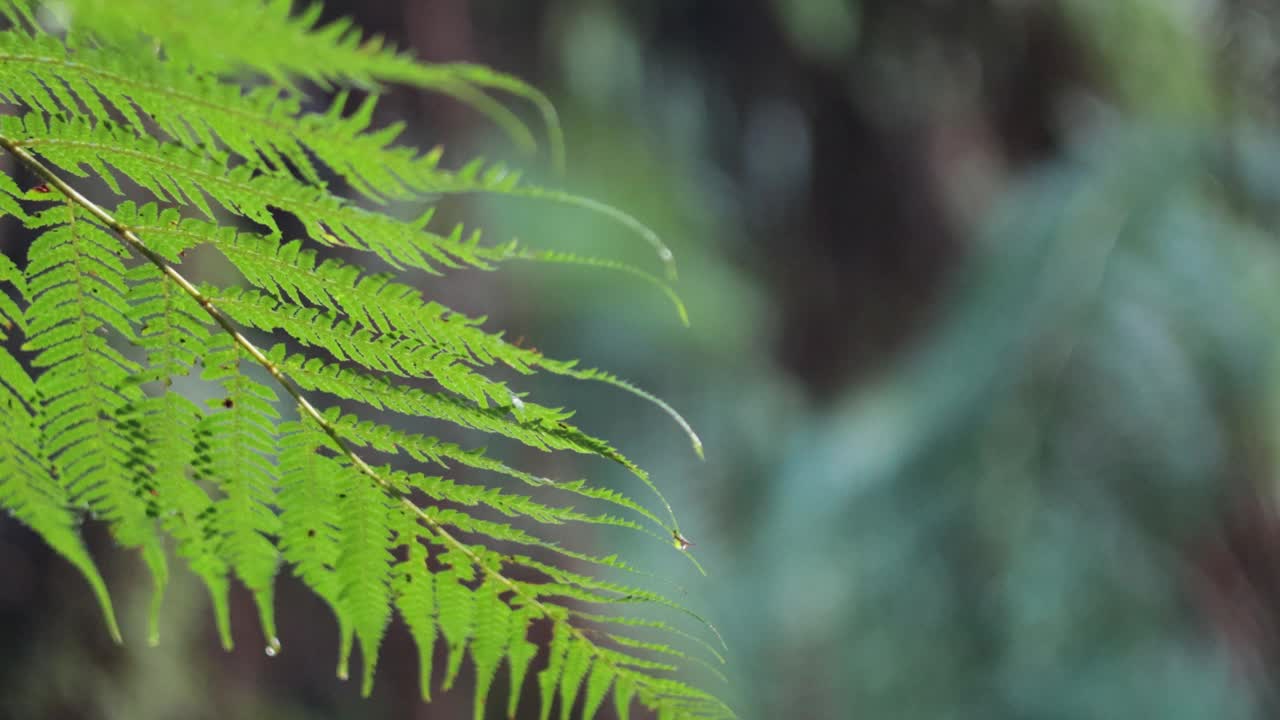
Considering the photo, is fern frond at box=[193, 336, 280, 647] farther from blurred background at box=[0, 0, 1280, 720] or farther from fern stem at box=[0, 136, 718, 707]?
blurred background at box=[0, 0, 1280, 720]

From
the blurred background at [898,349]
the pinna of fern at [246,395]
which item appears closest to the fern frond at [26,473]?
the pinna of fern at [246,395]

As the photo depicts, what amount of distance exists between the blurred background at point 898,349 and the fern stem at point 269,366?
55.4 inches

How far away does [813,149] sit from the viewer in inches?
106

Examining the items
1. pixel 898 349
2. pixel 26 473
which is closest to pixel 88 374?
pixel 26 473

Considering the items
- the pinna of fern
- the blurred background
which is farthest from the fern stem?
the blurred background

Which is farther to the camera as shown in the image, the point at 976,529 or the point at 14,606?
the point at 976,529

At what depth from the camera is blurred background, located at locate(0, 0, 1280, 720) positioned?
170 cm

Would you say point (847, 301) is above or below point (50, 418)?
above

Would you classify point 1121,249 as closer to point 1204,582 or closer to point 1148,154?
point 1148,154

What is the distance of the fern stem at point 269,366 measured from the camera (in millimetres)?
405

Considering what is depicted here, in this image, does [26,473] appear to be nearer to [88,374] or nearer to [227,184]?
[88,374]

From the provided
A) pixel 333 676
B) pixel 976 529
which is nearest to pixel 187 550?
pixel 976 529

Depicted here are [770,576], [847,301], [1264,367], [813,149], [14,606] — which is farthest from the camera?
[847,301]

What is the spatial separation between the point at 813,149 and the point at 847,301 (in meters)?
0.47
